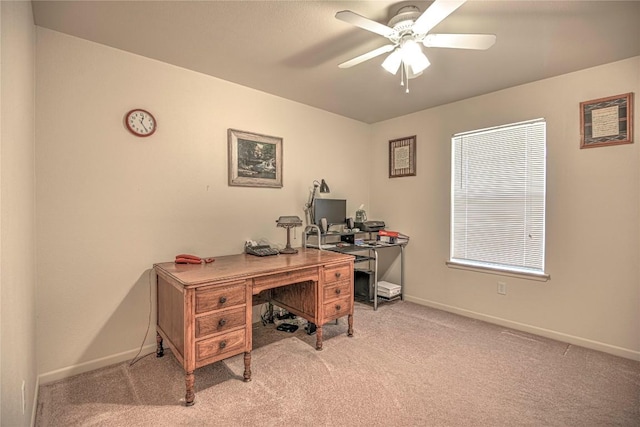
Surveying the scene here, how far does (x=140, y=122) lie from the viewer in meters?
2.32

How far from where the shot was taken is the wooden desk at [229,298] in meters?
1.79

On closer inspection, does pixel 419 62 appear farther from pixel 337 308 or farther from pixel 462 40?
pixel 337 308

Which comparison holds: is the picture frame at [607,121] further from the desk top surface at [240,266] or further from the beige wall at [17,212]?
the beige wall at [17,212]

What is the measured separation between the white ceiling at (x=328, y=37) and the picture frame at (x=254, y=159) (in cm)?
52

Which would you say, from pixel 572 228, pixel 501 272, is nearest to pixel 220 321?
pixel 501 272

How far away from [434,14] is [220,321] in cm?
212

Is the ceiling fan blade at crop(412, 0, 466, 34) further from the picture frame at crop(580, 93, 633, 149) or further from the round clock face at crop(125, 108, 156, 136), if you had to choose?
the round clock face at crop(125, 108, 156, 136)

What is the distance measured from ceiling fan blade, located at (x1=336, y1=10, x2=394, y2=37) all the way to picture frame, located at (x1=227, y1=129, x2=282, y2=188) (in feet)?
5.38

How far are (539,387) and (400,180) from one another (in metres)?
2.52

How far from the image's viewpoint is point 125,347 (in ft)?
7.48

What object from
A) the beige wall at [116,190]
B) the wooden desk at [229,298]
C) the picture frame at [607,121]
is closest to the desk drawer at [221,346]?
the wooden desk at [229,298]

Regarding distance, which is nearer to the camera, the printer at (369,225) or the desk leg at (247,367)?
the desk leg at (247,367)

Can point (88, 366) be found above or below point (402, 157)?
below

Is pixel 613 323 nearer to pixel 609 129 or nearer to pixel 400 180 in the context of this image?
pixel 609 129
